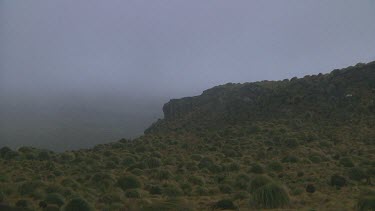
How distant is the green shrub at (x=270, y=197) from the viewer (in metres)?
17.9

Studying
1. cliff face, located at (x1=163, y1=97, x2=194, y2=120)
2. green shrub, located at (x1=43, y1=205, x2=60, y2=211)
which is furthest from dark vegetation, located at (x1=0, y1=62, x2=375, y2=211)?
cliff face, located at (x1=163, y1=97, x2=194, y2=120)

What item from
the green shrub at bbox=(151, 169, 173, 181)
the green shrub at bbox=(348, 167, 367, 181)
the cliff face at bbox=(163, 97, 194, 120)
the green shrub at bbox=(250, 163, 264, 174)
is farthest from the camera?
the cliff face at bbox=(163, 97, 194, 120)

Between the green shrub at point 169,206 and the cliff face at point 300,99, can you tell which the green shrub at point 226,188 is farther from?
the cliff face at point 300,99

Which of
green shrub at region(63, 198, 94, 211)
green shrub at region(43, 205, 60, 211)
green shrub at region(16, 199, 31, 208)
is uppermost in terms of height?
green shrub at region(63, 198, 94, 211)

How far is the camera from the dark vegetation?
19.4 meters

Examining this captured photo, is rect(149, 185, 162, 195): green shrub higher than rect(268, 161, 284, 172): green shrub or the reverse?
the reverse

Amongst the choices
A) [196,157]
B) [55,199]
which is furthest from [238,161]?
[55,199]

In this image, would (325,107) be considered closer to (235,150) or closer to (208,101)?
(235,150)

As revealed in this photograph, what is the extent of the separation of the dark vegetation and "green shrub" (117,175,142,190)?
0.20 ft

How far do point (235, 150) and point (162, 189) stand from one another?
62.2ft

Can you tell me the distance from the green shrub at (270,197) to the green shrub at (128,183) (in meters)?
9.05

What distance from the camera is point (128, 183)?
25422 millimetres

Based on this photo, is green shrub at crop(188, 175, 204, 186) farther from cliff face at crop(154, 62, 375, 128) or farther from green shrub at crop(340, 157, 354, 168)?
cliff face at crop(154, 62, 375, 128)

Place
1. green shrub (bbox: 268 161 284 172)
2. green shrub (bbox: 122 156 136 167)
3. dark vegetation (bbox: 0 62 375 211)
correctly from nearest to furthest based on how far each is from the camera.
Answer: dark vegetation (bbox: 0 62 375 211), green shrub (bbox: 268 161 284 172), green shrub (bbox: 122 156 136 167)
